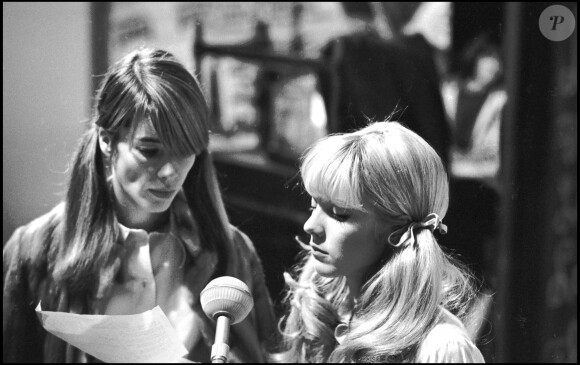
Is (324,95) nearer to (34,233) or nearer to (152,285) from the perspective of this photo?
(152,285)

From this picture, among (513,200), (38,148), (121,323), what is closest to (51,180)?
(38,148)

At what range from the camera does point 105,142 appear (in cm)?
130

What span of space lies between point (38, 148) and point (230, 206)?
364 millimetres

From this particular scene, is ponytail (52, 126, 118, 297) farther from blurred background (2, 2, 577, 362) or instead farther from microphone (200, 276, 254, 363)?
microphone (200, 276, 254, 363)

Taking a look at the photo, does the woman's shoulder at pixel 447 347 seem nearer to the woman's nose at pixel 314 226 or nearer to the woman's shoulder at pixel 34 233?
the woman's nose at pixel 314 226

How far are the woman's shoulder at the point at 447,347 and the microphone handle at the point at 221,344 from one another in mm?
270

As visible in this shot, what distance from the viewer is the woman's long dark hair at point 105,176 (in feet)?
4.17

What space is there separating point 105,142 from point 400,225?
516 millimetres

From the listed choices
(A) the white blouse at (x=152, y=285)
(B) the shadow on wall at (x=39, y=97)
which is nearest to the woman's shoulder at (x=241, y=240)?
(A) the white blouse at (x=152, y=285)

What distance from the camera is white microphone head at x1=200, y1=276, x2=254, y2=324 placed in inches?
44.5

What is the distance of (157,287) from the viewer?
1.32 m

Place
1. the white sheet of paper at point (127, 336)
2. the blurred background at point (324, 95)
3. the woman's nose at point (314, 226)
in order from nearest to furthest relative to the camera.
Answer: the woman's nose at point (314, 226) < the white sheet of paper at point (127, 336) < the blurred background at point (324, 95)

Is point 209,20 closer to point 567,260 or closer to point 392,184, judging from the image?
point 392,184
